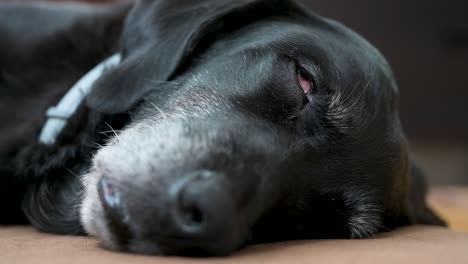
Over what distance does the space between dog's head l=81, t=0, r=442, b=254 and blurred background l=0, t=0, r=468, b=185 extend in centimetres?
458

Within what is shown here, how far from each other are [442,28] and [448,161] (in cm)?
187

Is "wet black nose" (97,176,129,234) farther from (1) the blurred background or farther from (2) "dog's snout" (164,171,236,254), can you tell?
(1) the blurred background

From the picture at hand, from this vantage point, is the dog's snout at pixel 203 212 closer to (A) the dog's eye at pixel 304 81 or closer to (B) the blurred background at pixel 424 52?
(A) the dog's eye at pixel 304 81

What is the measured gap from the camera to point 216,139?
1.75 meters

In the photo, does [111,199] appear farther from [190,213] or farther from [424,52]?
[424,52]

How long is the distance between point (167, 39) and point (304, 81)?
59 cm

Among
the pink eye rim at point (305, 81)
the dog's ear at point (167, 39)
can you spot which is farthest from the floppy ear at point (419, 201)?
the dog's ear at point (167, 39)

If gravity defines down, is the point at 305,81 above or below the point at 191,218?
above

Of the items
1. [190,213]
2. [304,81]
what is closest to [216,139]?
[190,213]

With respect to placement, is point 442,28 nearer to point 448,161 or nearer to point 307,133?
point 448,161

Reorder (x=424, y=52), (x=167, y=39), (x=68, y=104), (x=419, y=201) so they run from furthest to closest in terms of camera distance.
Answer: (x=424, y=52), (x=419, y=201), (x=68, y=104), (x=167, y=39)

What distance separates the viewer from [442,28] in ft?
23.9

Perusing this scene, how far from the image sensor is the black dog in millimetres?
1613

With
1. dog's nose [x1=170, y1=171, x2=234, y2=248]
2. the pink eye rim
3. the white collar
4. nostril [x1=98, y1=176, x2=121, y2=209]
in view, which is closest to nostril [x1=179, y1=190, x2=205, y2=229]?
dog's nose [x1=170, y1=171, x2=234, y2=248]
